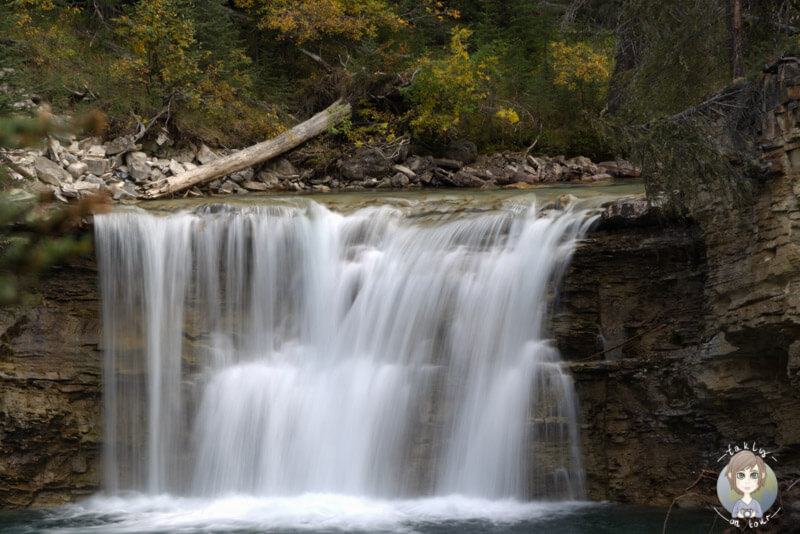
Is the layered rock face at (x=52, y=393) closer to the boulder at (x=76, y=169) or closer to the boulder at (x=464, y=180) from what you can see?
the boulder at (x=76, y=169)

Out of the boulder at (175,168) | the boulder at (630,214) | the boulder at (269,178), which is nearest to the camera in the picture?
the boulder at (630,214)

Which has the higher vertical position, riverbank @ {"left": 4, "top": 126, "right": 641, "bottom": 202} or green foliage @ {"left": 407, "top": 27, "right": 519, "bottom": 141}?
green foliage @ {"left": 407, "top": 27, "right": 519, "bottom": 141}

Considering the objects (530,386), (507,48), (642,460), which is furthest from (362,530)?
(507,48)

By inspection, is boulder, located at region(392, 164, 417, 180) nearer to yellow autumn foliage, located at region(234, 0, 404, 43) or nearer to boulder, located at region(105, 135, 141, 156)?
yellow autumn foliage, located at region(234, 0, 404, 43)

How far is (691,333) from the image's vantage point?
925 cm

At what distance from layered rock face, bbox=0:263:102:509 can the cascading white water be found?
25cm

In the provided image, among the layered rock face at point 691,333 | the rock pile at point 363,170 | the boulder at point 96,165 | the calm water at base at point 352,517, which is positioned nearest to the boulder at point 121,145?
the rock pile at point 363,170

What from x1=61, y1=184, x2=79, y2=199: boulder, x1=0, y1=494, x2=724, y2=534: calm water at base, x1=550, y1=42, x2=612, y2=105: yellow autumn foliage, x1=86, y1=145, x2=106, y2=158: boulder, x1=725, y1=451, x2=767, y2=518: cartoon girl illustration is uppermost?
x1=550, y1=42, x2=612, y2=105: yellow autumn foliage

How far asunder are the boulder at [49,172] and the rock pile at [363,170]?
34.8 inches

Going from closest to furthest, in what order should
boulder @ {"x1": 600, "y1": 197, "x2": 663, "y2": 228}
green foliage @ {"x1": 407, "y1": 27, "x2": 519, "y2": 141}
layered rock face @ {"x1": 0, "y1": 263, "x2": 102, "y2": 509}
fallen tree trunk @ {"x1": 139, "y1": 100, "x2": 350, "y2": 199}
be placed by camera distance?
boulder @ {"x1": 600, "y1": 197, "x2": 663, "y2": 228} → layered rock face @ {"x1": 0, "y1": 263, "x2": 102, "y2": 509} → fallen tree trunk @ {"x1": 139, "y1": 100, "x2": 350, "y2": 199} → green foliage @ {"x1": 407, "y1": 27, "x2": 519, "y2": 141}

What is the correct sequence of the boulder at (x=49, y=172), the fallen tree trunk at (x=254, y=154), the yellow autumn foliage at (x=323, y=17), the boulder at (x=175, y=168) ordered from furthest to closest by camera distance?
the yellow autumn foliage at (x=323, y=17), the boulder at (x=175, y=168), the fallen tree trunk at (x=254, y=154), the boulder at (x=49, y=172)

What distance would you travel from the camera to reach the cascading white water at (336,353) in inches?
379

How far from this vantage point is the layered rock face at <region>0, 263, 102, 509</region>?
1044 centimetres

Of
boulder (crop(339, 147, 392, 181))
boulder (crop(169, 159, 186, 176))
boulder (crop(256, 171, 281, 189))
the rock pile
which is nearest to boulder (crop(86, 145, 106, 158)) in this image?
the rock pile
